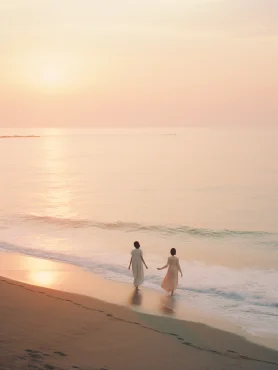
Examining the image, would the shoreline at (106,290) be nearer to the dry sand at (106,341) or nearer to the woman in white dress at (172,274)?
the woman in white dress at (172,274)

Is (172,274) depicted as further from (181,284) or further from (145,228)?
(145,228)

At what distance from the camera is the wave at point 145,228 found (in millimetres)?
27938

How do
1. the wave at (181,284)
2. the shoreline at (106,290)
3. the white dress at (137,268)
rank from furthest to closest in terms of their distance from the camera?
the white dress at (137,268) → the wave at (181,284) → the shoreline at (106,290)

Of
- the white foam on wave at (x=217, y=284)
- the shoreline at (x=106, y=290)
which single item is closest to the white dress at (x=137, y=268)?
the shoreline at (x=106, y=290)

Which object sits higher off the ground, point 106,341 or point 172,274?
point 172,274

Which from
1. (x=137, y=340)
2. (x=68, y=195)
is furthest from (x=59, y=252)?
(x=68, y=195)

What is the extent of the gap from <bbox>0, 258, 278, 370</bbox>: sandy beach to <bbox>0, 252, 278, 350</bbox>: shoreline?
0.41m

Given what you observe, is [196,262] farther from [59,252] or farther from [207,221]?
[207,221]

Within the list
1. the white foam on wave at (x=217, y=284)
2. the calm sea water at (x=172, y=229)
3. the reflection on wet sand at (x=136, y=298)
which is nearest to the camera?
the white foam on wave at (x=217, y=284)

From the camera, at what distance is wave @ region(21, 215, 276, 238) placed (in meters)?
27.9

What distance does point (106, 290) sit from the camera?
14.1m

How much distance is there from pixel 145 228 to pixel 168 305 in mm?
16639

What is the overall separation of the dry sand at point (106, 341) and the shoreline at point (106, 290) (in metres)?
0.44

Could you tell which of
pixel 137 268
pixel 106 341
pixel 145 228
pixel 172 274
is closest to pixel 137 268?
pixel 137 268
